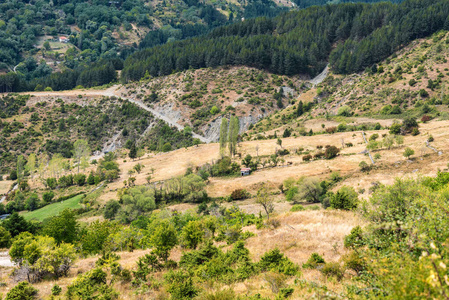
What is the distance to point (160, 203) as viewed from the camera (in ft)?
211

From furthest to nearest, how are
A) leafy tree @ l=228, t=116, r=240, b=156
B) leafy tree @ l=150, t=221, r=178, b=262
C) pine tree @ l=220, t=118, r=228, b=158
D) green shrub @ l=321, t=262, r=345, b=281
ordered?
leafy tree @ l=228, t=116, r=240, b=156, pine tree @ l=220, t=118, r=228, b=158, leafy tree @ l=150, t=221, r=178, b=262, green shrub @ l=321, t=262, r=345, b=281

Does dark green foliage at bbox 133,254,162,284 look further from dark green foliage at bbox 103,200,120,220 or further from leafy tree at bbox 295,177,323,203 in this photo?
dark green foliage at bbox 103,200,120,220

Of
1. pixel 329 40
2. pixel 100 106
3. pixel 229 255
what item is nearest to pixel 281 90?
pixel 329 40

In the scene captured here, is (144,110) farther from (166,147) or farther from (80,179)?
(80,179)

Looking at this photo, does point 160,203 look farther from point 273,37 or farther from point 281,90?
point 273,37

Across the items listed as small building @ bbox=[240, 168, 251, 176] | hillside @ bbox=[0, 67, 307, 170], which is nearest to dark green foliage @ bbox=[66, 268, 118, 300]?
small building @ bbox=[240, 168, 251, 176]

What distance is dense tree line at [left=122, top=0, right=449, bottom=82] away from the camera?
398ft

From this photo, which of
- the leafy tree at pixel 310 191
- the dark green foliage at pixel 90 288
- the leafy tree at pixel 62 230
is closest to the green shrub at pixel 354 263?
the dark green foliage at pixel 90 288

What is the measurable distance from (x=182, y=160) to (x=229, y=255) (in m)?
65.3

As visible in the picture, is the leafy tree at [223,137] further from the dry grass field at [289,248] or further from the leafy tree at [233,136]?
the dry grass field at [289,248]

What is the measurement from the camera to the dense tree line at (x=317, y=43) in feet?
398

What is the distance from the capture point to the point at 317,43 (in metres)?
148

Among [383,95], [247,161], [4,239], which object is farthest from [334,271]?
[383,95]

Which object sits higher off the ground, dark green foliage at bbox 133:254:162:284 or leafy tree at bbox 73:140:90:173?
dark green foliage at bbox 133:254:162:284
